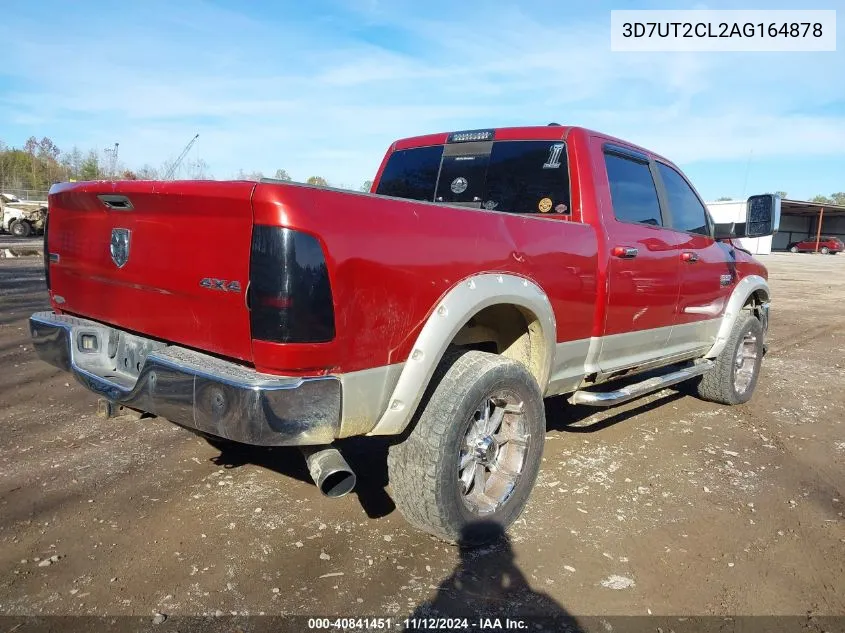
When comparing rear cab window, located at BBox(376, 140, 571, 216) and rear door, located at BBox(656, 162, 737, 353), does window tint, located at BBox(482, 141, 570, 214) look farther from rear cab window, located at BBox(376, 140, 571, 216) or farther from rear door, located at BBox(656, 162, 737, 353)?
rear door, located at BBox(656, 162, 737, 353)

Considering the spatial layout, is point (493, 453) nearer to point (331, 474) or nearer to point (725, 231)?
point (331, 474)

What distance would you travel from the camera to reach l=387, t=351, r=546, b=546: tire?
2.60 m

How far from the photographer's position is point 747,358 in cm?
558

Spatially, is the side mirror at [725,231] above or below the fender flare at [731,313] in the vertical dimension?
above

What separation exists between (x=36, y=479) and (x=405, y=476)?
222 cm

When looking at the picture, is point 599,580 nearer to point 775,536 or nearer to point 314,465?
point 775,536

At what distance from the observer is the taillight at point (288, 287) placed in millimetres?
2033

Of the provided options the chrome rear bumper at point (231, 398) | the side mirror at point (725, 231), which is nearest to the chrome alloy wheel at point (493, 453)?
the chrome rear bumper at point (231, 398)

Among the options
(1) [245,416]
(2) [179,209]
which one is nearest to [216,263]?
(2) [179,209]

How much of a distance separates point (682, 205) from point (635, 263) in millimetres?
1233

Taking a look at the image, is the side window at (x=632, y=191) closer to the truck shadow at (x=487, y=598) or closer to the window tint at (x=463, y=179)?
the window tint at (x=463, y=179)

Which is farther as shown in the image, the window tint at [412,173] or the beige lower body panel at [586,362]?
the window tint at [412,173]

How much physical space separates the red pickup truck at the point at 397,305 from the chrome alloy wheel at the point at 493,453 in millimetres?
10

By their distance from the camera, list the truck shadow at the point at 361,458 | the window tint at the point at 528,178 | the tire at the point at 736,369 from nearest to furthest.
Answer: the truck shadow at the point at 361,458 < the window tint at the point at 528,178 < the tire at the point at 736,369
